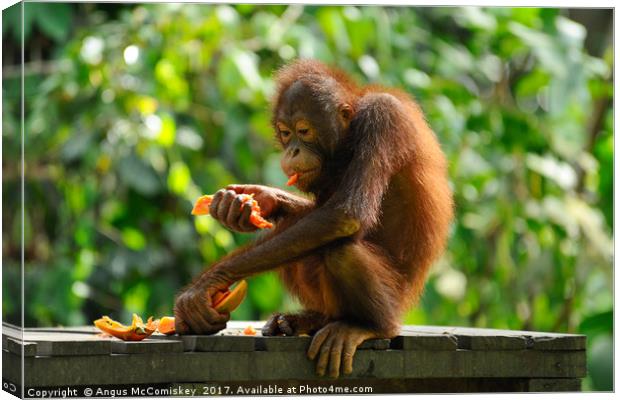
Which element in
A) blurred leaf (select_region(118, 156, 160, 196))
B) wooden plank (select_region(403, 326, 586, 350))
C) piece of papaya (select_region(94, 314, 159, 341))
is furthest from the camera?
blurred leaf (select_region(118, 156, 160, 196))

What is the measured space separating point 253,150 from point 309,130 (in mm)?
3283

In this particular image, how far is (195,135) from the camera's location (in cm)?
671

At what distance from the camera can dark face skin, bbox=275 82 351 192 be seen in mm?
3828

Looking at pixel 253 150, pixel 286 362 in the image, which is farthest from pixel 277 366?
pixel 253 150

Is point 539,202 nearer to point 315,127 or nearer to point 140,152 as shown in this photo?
point 140,152

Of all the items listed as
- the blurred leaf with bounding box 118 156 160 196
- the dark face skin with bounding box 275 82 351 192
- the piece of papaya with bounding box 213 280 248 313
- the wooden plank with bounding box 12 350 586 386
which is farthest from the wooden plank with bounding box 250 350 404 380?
the blurred leaf with bounding box 118 156 160 196

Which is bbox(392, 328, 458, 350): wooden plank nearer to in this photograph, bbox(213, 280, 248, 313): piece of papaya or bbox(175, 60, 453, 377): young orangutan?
bbox(175, 60, 453, 377): young orangutan

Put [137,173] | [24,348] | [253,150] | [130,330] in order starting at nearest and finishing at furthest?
[24,348] < [130,330] < [137,173] < [253,150]

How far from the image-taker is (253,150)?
23.3 feet

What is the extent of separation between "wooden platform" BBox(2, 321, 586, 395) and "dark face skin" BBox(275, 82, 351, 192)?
584mm

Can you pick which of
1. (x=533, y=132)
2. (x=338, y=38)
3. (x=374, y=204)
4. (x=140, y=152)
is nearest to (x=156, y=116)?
(x=140, y=152)

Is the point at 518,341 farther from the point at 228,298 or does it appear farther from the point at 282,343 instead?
the point at 228,298

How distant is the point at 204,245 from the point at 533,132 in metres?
2.20

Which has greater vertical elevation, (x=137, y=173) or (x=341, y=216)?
(x=137, y=173)
